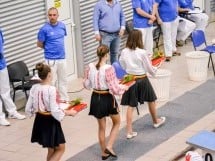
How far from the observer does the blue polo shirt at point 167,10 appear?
14720 millimetres

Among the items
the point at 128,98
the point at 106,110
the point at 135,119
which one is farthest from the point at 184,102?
the point at 106,110

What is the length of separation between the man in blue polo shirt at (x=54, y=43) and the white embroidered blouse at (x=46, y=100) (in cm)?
305

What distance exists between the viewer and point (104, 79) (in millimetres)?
8930

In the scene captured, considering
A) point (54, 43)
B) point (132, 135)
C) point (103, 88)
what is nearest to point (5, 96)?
point (54, 43)

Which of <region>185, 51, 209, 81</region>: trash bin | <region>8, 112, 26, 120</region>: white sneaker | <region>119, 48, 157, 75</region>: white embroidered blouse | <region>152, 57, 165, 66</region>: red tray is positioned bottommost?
<region>8, 112, 26, 120</region>: white sneaker

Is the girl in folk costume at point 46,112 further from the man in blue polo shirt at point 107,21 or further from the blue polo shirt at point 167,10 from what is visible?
Result: the blue polo shirt at point 167,10

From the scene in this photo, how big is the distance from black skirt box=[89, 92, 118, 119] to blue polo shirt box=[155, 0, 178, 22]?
19.7 ft

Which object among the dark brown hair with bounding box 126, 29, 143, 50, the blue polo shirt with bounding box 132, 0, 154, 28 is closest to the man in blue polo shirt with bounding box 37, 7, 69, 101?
the dark brown hair with bounding box 126, 29, 143, 50

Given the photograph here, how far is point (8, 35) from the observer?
1169cm

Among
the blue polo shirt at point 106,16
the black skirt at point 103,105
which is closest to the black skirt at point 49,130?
the black skirt at point 103,105

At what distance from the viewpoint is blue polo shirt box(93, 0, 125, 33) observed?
1293 centimetres

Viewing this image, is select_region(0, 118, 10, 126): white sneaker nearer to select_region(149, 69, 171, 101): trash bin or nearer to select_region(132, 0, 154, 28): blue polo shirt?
select_region(149, 69, 171, 101): trash bin

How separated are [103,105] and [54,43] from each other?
8.80ft

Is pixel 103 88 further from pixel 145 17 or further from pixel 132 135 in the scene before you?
pixel 145 17
